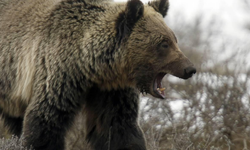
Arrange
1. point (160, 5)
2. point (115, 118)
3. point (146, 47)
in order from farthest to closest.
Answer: point (160, 5) → point (115, 118) → point (146, 47)

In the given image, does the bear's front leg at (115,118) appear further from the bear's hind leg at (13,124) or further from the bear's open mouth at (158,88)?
the bear's hind leg at (13,124)

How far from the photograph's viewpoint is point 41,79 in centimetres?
551

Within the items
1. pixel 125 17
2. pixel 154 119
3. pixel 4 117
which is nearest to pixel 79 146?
pixel 4 117

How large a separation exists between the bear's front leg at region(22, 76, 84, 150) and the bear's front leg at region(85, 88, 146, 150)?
456 millimetres

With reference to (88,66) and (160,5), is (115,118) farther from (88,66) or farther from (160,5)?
(160,5)

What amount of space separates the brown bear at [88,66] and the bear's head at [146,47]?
1 centimetres

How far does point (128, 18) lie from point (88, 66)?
722 millimetres

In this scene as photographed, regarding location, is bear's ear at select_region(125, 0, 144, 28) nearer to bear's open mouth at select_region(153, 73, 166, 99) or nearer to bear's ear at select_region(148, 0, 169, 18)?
bear's ear at select_region(148, 0, 169, 18)

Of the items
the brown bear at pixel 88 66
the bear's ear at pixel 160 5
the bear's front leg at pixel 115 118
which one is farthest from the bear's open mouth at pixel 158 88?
the bear's ear at pixel 160 5

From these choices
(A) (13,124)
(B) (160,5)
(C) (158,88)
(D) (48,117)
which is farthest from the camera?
(A) (13,124)

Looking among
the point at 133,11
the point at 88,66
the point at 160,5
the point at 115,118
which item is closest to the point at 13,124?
the point at 115,118

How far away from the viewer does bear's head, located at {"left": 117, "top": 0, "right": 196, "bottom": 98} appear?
5.47 metres

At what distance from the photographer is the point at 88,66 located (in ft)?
18.2

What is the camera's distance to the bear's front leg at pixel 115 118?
5828 mm
